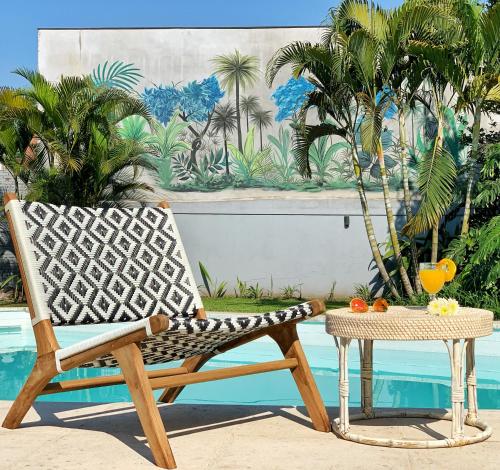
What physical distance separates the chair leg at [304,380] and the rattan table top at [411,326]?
1.41ft

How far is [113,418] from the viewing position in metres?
3.81

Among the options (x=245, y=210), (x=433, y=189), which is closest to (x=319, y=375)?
(x=433, y=189)

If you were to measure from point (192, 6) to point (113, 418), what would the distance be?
10935mm

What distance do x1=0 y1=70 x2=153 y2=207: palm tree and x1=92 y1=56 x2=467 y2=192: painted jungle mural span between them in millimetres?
1966

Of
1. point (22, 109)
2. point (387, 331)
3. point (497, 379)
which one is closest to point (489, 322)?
point (387, 331)

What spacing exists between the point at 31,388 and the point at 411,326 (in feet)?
5.16

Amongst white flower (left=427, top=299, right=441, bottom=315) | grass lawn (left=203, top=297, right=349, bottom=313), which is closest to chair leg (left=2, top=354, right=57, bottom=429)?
white flower (left=427, top=299, right=441, bottom=315)

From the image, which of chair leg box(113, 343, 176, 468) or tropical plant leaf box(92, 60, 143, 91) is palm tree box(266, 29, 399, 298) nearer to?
tropical plant leaf box(92, 60, 143, 91)

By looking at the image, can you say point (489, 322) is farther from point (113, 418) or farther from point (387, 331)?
point (113, 418)

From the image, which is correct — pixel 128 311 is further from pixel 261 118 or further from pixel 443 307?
pixel 261 118

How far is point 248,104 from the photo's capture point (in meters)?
13.8

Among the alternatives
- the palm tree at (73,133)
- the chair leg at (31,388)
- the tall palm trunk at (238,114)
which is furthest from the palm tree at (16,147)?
the chair leg at (31,388)

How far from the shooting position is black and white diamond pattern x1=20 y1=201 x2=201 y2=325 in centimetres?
371

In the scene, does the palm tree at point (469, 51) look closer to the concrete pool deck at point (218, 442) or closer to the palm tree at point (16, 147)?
the palm tree at point (16, 147)
